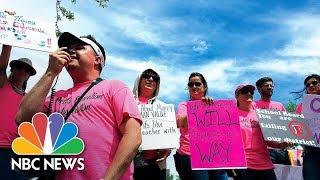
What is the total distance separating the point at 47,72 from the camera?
283 cm

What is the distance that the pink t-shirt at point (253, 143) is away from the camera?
619 centimetres

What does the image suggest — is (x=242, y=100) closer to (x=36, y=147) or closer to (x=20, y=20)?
(x=20, y=20)

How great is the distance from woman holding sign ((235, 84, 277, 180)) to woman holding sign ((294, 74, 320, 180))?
1.45 ft

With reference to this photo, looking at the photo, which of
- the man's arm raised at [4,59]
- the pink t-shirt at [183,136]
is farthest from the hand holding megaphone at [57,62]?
the pink t-shirt at [183,136]

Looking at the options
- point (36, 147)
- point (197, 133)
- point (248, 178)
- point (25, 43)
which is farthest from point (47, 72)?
point (248, 178)

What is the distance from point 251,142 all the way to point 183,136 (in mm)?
890

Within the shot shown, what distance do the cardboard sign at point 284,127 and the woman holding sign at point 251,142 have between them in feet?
0.43

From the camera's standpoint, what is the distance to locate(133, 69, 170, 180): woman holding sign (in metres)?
5.50

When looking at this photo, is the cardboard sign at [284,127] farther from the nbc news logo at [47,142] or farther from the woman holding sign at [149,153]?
the nbc news logo at [47,142]

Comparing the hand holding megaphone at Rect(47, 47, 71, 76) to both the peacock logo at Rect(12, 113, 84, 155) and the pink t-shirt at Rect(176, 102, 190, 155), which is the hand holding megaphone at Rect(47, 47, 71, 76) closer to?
the peacock logo at Rect(12, 113, 84, 155)

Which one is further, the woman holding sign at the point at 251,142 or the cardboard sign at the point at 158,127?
the woman holding sign at the point at 251,142

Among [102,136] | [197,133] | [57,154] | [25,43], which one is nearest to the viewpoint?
[102,136]

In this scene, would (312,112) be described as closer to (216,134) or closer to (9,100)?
(216,134)

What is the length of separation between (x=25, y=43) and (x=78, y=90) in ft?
8.34
